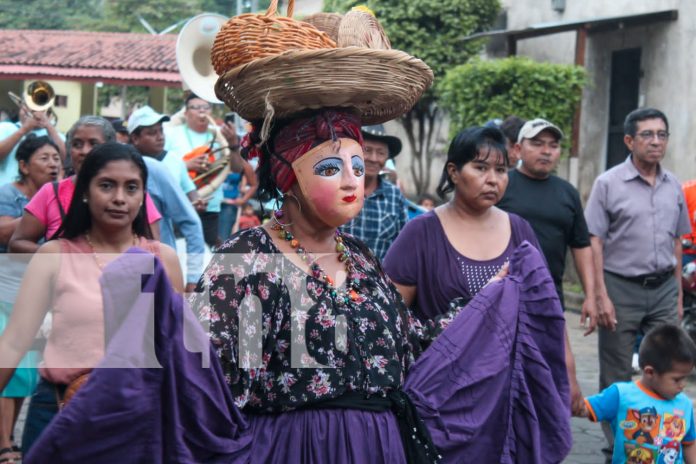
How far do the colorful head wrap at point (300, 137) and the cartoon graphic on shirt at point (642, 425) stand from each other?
278cm

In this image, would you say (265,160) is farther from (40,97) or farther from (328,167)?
(40,97)

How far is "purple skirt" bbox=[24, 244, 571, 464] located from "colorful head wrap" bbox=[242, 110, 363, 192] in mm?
701

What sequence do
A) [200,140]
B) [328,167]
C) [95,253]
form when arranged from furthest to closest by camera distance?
[200,140] < [95,253] < [328,167]

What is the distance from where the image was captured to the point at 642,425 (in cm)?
560

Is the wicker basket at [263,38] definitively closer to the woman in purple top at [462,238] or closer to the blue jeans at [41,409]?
the woman in purple top at [462,238]

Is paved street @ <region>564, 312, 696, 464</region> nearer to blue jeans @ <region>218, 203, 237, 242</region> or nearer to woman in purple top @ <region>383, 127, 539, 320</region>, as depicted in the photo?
woman in purple top @ <region>383, 127, 539, 320</region>

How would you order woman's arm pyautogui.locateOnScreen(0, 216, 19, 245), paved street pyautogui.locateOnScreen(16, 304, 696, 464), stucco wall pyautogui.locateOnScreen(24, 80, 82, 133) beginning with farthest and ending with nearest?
1. stucco wall pyautogui.locateOnScreen(24, 80, 82, 133)
2. paved street pyautogui.locateOnScreen(16, 304, 696, 464)
3. woman's arm pyautogui.locateOnScreen(0, 216, 19, 245)

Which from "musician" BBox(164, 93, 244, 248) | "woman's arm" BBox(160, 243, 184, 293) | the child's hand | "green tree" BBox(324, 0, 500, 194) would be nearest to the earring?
"woman's arm" BBox(160, 243, 184, 293)

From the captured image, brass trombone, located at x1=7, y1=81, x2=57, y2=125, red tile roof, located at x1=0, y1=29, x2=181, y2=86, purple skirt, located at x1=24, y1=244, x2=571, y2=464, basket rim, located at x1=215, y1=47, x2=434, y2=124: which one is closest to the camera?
purple skirt, located at x1=24, y1=244, x2=571, y2=464

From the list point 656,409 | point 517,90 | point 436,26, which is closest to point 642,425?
point 656,409

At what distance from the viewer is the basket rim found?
3.31 m

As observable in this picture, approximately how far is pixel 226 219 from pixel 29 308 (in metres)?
9.07

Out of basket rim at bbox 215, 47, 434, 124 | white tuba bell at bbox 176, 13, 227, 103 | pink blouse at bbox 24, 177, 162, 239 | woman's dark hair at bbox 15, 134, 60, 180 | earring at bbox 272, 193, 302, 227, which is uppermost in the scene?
white tuba bell at bbox 176, 13, 227, 103

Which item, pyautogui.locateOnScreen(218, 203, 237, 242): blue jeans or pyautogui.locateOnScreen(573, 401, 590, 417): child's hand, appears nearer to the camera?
pyautogui.locateOnScreen(573, 401, 590, 417): child's hand
